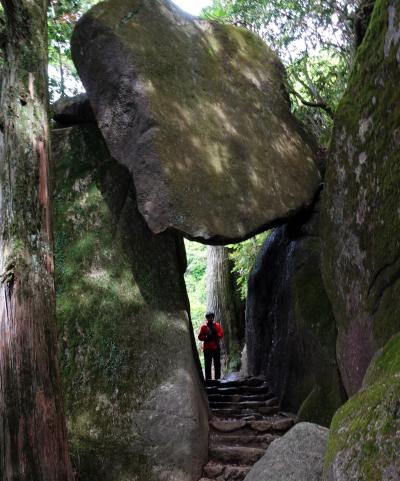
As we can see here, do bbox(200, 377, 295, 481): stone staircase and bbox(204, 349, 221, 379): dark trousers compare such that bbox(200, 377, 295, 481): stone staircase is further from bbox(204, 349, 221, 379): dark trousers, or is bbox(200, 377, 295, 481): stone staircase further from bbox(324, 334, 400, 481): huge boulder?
bbox(324, 334, 400, 481): huge boulder

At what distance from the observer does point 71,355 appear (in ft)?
21.0

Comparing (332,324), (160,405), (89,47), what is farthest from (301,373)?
(89,47)

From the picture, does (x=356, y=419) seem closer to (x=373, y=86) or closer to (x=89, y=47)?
(x=373, y=86)

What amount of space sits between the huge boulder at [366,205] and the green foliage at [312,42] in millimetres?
3150

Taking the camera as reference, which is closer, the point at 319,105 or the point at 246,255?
the point at 319,105

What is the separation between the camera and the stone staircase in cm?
620

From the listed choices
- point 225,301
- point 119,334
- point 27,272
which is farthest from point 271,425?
point 225,301

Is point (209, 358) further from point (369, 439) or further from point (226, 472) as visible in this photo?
point (369, 439)

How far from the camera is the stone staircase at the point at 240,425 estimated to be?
6.20m

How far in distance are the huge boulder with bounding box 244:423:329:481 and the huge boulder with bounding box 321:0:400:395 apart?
104 centimetres

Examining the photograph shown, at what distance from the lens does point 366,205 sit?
5.11 meters

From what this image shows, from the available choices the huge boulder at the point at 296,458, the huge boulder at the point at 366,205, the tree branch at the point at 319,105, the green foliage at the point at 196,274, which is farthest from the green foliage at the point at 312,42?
the green foliage at the point at 196,274

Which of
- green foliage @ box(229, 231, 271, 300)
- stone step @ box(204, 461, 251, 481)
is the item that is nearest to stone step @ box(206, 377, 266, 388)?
stone step @ box(204, 461, 251, 481)

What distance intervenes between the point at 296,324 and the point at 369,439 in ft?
16.9
